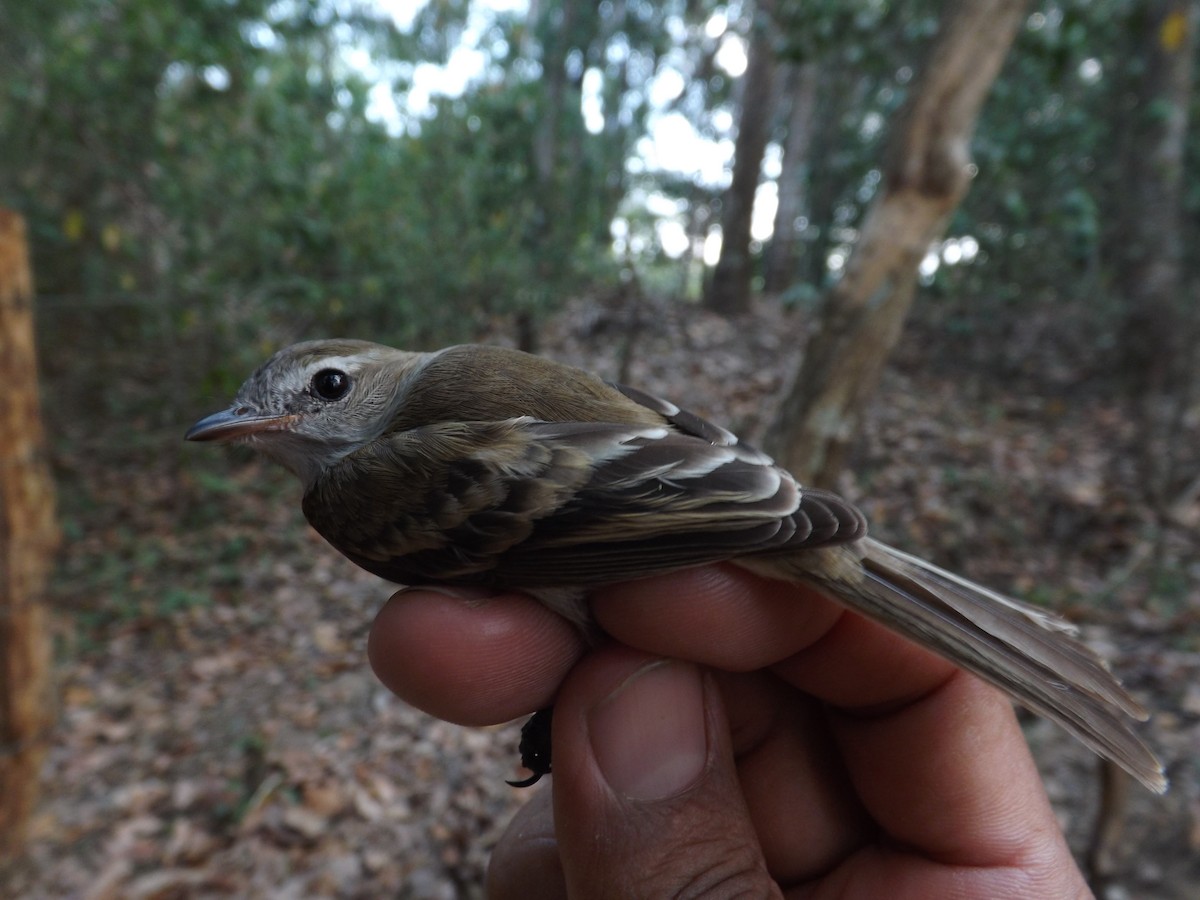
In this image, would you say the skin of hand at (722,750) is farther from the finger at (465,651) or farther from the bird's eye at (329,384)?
the bird's eye at (329,384)

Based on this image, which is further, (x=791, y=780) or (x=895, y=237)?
(x=895, y=237)

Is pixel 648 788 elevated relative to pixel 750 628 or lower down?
lower down

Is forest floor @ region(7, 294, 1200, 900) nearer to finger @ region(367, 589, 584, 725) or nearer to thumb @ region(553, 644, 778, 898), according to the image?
finger @ region(367, 589, 584, 725)

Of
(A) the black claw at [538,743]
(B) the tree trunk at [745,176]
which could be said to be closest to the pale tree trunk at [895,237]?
(A) the black claw at [538,743]

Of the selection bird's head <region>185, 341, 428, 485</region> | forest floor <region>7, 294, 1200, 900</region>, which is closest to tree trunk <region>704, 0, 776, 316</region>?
forest floor <region>7, 294, 1200, 900</region>

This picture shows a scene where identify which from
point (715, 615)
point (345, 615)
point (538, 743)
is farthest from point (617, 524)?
point (345, 615)

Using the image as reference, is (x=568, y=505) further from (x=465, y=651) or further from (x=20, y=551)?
(x=20, y=551)

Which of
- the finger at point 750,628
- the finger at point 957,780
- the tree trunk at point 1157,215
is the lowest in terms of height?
the finger at point 957,780

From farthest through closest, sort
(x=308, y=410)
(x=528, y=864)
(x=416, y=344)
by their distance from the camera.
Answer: (x=416, y=344) < (x=308, y=410) < (x=528, y=864)
